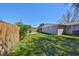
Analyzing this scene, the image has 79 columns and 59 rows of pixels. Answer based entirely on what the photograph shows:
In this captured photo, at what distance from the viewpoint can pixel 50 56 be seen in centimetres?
439

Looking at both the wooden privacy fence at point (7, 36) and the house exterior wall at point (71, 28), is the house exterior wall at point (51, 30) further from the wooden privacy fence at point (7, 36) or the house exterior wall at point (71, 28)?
the wooden privacy fence at point (7, 36)

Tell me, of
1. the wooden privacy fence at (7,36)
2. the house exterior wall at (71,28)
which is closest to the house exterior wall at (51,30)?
the house exterior wall at (71,28)

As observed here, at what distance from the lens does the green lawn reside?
4406 millimetres

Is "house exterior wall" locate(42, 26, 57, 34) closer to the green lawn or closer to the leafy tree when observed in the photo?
the green lawn

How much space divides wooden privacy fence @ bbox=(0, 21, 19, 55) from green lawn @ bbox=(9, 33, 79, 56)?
0.13 meters

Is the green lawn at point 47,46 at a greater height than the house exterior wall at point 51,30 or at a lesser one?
lesser

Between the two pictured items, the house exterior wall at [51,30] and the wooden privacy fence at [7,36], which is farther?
the house exterior wall at [51,30]

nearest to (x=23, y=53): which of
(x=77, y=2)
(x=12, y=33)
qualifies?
(x=12, y=33)

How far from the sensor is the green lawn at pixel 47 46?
4.41m

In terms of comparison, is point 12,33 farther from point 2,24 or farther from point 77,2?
point 77,2

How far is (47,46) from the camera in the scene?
446 centimetres

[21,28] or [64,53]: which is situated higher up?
[21,28]

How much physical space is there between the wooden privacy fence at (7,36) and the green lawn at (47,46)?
13cm

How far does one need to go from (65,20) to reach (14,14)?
3.04ft
